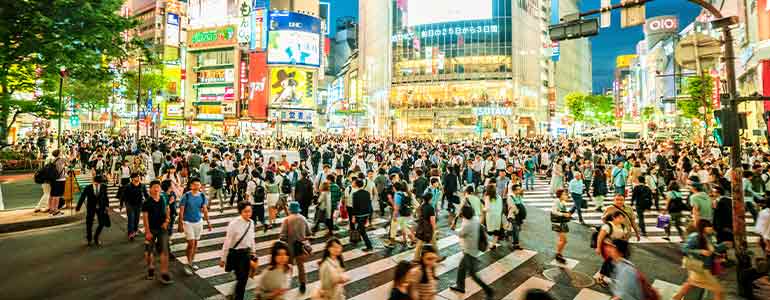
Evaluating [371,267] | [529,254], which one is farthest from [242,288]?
[529,254]

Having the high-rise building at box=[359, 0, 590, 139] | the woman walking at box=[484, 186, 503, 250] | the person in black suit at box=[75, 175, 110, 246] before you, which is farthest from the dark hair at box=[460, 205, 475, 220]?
the high-rise building at box=[359, 0, 590, 139]

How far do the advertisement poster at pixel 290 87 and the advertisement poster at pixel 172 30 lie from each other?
34.1 m

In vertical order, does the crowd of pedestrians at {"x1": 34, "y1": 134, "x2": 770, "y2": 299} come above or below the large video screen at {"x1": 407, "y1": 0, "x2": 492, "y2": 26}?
below

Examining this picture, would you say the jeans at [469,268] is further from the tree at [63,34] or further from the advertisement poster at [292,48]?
the advertisement poster at [292,48]

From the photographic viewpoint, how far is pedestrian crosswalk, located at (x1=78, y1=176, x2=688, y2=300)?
21.8ft

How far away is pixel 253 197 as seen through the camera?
1038 centimetres

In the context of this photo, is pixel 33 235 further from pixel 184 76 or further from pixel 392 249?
pixel 184 76

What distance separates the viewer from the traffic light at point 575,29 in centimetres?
782

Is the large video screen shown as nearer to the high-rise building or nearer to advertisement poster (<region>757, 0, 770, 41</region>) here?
the high-rise building

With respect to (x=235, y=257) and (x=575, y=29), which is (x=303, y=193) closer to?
(x=235, y=257)

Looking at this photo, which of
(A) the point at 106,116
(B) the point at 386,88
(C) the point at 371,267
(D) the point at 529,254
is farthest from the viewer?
(A) the point at 106,116

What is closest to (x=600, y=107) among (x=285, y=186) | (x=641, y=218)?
(x=641, y=218)

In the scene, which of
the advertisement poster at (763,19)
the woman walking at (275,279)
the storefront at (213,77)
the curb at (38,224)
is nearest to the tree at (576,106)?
the advertisement poster at (763,19)

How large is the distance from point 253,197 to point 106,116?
85720 mm
